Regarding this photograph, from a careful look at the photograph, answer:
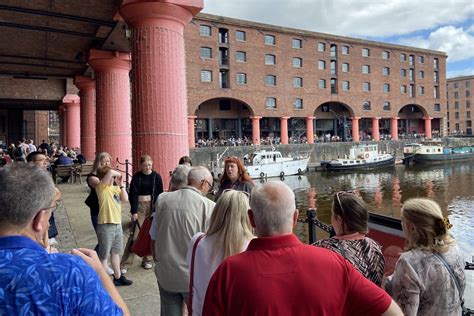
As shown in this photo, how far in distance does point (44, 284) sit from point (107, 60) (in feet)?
38.0

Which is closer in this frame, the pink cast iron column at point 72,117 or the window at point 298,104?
the pink cast iron column at point 72,117

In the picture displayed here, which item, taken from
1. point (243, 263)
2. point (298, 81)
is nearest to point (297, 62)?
point (298, 81)

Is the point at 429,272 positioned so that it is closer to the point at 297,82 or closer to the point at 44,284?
the point at 44,284

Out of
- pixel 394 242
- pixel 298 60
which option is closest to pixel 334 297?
pixel 394 242

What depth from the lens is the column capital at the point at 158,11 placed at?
695 cm

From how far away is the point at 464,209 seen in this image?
68.3ft

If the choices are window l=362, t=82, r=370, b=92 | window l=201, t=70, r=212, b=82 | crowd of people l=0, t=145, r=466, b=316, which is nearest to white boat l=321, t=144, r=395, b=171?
window l=362, t=82, r=370, b=92

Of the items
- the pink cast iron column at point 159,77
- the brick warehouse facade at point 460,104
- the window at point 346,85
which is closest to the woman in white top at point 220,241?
the pink cast iron column at point 159,77

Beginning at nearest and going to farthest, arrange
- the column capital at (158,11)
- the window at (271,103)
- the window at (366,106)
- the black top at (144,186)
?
the black top at (144,186) → the column capital at (158,11) → the window at (271,103) → the window at (366,106)

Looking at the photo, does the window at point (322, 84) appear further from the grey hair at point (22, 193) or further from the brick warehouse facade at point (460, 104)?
the brick warehouse facade at point (460, 104)

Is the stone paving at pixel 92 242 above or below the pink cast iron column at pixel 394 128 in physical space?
below

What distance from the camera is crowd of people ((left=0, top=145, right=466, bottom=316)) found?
134 centimetres

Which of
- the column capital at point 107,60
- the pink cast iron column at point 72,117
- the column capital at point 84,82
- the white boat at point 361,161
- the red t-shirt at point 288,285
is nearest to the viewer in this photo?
the red t-shirt at point 288,285

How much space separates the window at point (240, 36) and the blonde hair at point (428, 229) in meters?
41.4
